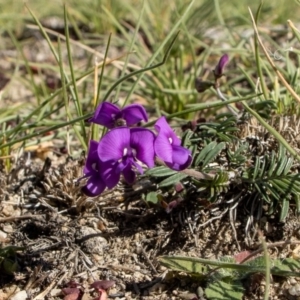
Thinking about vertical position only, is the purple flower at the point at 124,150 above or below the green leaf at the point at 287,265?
above

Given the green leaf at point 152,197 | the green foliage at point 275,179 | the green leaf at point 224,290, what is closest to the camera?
the green leaf at point 224,290

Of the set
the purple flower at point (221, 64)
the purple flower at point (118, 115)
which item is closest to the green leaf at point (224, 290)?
the purple flower at point (118, 115)

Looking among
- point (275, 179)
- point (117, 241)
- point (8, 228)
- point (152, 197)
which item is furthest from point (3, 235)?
point (275, 179)

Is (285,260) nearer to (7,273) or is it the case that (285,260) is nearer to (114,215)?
(114,215)

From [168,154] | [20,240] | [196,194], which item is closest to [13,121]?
[20,240]

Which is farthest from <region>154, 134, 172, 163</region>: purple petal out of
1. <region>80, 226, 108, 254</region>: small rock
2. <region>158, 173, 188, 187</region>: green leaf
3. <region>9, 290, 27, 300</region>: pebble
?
<region>9, 290, 27, 300</region>: pebble

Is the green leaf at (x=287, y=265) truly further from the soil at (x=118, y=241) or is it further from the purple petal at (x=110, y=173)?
the purple petal at (x=110, y=173)

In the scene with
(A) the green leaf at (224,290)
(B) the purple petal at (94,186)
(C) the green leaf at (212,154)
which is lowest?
(A) the green leaf at (224,290)
